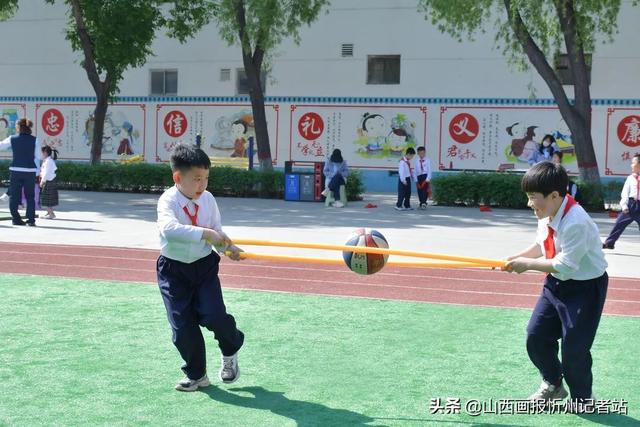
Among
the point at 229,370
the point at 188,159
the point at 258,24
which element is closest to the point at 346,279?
the point at 229,370

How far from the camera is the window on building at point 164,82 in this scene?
32875 millimetres

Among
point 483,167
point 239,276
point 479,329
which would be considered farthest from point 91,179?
point 479,329

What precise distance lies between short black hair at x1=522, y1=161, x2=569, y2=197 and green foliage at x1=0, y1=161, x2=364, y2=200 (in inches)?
803

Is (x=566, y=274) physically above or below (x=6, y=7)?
below

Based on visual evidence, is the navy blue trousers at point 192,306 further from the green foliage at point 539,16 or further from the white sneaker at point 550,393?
the green foliage at point 539,16

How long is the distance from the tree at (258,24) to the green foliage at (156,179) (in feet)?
5.87

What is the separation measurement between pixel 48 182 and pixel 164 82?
45.8ft

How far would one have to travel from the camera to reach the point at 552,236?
590 centimetres

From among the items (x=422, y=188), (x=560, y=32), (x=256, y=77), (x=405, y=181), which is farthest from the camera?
(x=256, y=77)

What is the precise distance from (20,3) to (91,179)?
357 inches

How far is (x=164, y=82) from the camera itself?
108 ft

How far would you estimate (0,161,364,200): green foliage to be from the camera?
27031mm

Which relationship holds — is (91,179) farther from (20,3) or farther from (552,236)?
(552,236)

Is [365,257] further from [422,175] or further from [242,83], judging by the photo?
[242,83]
